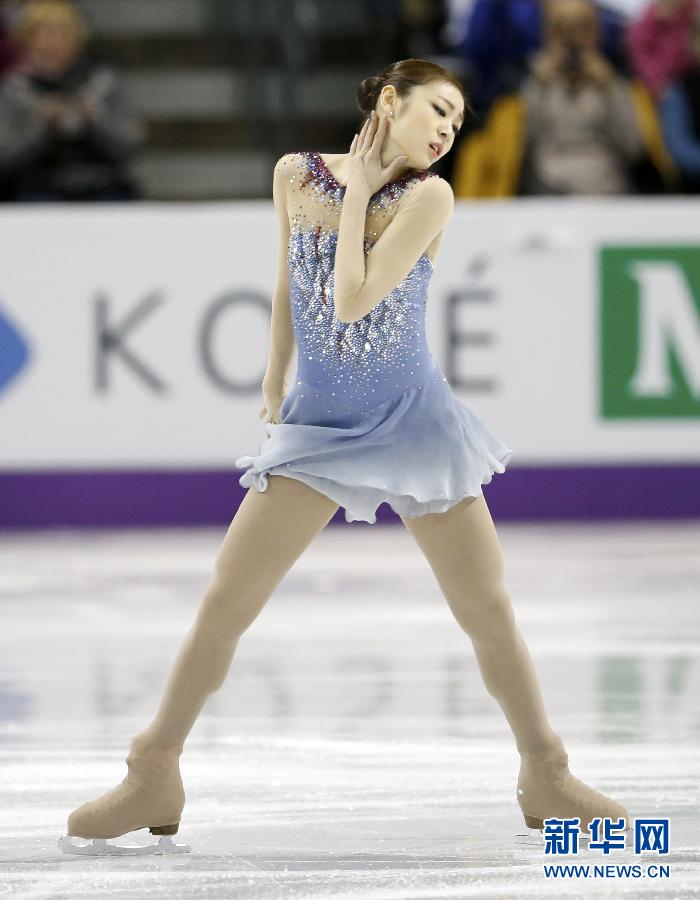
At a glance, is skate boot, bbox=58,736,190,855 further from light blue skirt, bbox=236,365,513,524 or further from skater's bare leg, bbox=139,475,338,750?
light blue skirt, bbox=236,365,513,524

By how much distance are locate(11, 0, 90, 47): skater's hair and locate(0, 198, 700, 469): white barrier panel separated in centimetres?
109

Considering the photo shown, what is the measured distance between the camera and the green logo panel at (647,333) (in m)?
7.07

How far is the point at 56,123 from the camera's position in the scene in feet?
25.1

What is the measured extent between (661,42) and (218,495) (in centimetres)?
300

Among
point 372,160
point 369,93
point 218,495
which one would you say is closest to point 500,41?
point 218,495

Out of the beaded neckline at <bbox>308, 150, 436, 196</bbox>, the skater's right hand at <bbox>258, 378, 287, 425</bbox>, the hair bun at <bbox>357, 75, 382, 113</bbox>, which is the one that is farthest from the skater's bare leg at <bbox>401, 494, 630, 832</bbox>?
the hair bun at <bbox>357, 75, 382, 113</bbox>

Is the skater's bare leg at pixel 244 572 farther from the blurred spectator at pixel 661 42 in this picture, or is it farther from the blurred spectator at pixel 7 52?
the blurred spectator at pixel 661 42

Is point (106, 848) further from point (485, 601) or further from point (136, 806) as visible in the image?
point (485, 601)

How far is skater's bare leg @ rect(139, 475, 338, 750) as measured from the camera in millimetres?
2688

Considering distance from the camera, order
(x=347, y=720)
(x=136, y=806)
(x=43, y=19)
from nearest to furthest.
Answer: (x=136, y=806), (x=347, y=720), (x=43, y=19)

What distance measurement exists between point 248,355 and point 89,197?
1.22 meters

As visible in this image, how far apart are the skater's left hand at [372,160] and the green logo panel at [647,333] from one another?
445cm

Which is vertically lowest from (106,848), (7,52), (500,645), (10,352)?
(106,848)

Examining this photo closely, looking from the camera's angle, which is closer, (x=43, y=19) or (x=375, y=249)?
(x=375, y=249)
